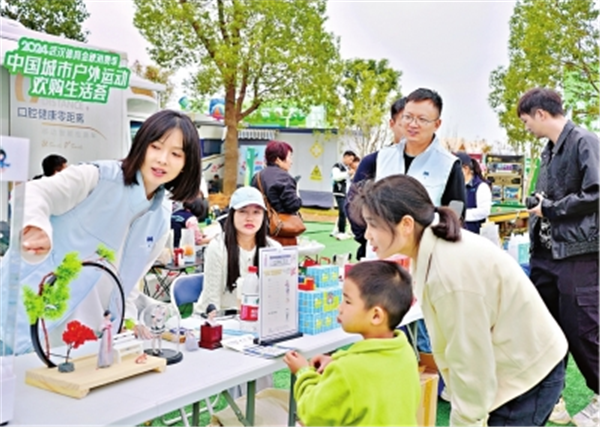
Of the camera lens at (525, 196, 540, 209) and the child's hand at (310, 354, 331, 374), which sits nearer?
the child's hand at (310, 354, 331, 374)

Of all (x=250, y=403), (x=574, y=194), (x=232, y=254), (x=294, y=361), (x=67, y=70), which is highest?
(x=67, y=70)

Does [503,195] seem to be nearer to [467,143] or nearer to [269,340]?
[269,340]

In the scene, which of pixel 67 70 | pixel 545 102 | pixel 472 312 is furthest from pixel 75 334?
pixel 67 70

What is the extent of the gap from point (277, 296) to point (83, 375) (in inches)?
30.4

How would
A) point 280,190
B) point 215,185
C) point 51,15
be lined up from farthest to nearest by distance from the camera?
1. point 215,185
2. point 51,15
3. point 280,190

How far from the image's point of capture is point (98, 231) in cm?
200

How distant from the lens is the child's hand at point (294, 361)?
1908 millimetres

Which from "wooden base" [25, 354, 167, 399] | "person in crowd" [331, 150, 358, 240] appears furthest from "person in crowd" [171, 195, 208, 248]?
"person in crowd" [331, 150, 358, 240]

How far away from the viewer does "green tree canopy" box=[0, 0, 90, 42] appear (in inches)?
365

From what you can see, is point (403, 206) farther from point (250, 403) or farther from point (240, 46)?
point (240, 46)

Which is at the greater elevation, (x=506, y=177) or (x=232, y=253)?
(x=506, y=177)

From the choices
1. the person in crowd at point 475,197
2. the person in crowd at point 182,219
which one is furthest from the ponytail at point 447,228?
the person in crowd at point 182,219

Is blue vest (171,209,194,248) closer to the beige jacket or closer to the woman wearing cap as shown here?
the woman wearing cap

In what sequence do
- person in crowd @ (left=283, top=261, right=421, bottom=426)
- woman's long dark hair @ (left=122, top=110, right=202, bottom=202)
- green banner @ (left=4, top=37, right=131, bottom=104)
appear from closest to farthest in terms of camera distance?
person in crowd @ (left=283, top=261, right=421, bottom=426) → woman's long dark hair @ (left=122, top=110, right=202, bottom=202) → green banner @ (left=4, top=37, right=131, bottom=104)
